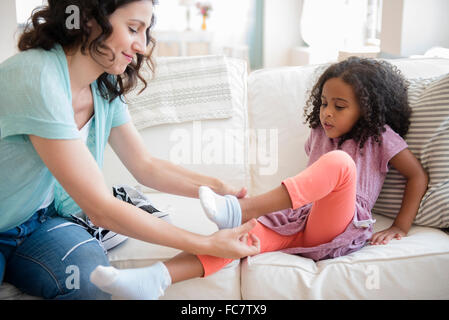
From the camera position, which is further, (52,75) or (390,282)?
(390,282)

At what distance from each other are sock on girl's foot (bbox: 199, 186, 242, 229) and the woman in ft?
0.15

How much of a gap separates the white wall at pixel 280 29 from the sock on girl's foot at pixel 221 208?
5.20 m

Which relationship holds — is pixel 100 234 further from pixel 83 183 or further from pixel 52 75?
pixel 52 75

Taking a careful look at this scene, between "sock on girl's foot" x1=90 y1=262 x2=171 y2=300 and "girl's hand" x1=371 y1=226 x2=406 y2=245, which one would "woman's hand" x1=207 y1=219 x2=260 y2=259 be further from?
"girl's hand" x1=371 y1=226 x2=406 y2=245

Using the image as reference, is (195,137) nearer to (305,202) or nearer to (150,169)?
(150,169)

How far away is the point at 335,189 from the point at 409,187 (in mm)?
342

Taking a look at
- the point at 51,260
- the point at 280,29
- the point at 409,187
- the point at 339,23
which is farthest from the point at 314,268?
the point at 280,29

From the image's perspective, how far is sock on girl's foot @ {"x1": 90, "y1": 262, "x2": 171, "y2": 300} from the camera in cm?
98

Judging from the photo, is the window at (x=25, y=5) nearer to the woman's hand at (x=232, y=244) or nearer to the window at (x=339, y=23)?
the window at (x=339, y=23)

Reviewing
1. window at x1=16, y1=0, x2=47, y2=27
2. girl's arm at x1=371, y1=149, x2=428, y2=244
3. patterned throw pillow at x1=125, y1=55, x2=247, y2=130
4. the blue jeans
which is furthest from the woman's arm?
window at x1=16, y1=0, x2=47, y2=27

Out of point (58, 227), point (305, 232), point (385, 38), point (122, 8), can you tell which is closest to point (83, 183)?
point (58, 227)

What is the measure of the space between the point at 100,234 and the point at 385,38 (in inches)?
90.6

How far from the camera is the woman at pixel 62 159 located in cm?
100
